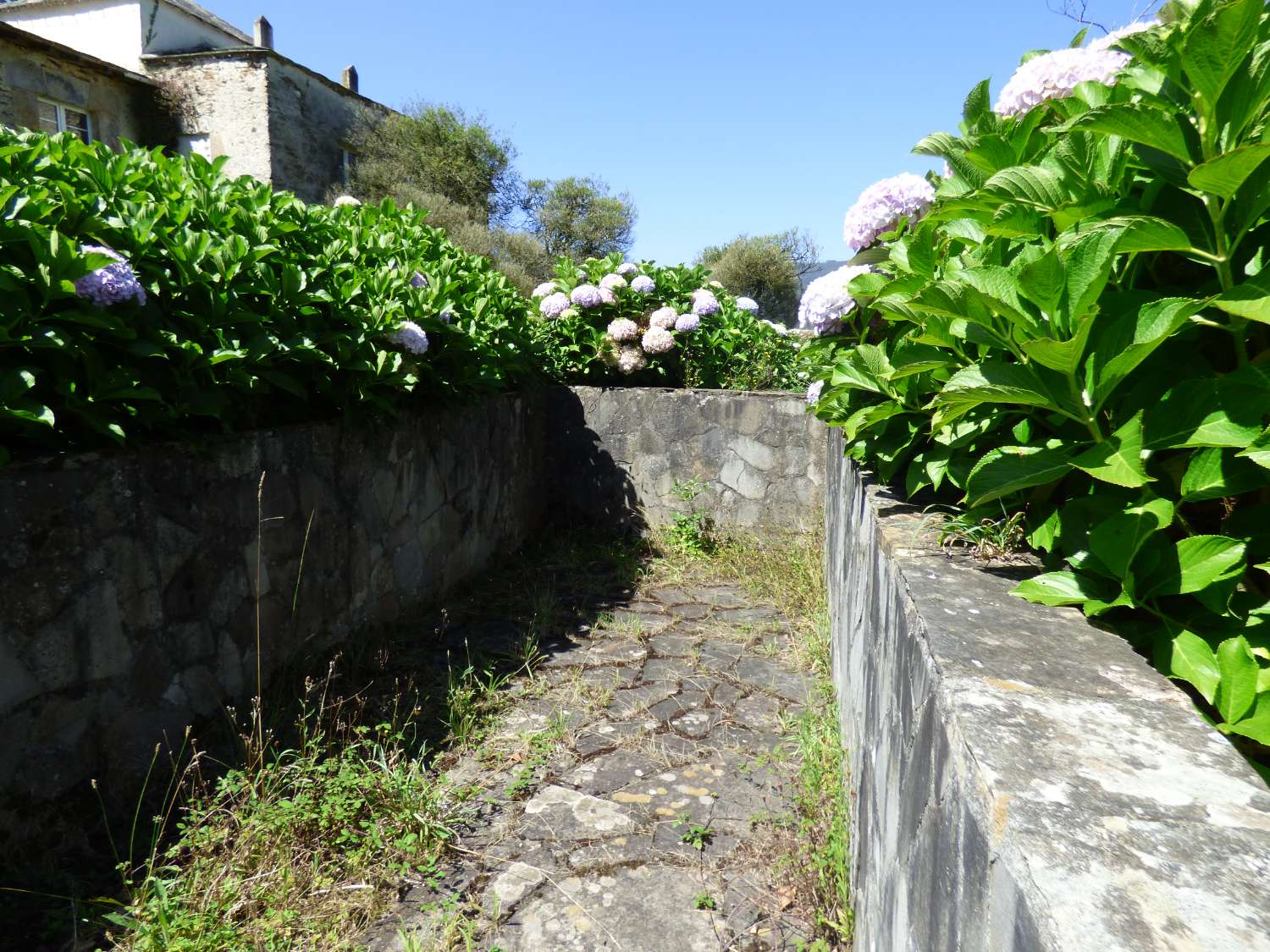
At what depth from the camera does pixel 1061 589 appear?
3.63 feet

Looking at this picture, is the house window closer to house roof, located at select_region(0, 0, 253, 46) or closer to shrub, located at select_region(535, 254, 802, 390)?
house roof, located at select_region(0, 0, 253, 46)

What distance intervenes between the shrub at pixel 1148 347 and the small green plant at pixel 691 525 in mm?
3963

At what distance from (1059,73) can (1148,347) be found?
1.05 m

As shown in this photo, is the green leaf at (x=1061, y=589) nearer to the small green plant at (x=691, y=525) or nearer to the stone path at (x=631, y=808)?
the stone path at (x=631, y=808)

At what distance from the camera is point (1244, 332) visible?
39.9 inches

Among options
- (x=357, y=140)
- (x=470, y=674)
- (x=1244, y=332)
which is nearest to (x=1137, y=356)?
(x=1244, y=332)

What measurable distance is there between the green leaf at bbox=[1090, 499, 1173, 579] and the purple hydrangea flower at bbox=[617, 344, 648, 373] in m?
4.74

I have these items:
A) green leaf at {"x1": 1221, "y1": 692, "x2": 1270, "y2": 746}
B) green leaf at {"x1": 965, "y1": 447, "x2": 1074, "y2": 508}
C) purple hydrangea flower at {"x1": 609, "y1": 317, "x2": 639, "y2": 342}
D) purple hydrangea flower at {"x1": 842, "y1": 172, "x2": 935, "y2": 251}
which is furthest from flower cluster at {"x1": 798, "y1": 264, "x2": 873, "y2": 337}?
purple hydrangea flower at {"x1": 609, "y1": 317, "x2": 639, "y2": 342}

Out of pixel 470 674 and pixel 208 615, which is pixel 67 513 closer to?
pixel 208 615

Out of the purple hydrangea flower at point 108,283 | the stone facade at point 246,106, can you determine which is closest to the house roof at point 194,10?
the stone facade at point 246,106

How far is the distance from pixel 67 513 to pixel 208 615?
0.59 metres

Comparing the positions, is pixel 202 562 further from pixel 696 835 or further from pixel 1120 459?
pixel 1120 459

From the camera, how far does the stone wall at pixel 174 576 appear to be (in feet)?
6.50

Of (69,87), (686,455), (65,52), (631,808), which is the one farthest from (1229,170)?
(69,87)
